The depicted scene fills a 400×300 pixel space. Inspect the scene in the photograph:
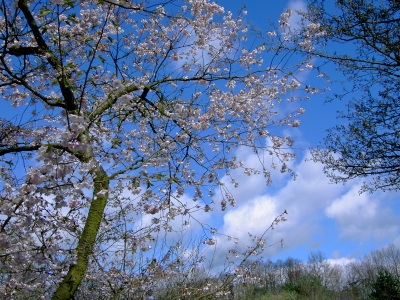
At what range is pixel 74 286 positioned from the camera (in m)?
3.59

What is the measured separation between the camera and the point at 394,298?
50.3ft

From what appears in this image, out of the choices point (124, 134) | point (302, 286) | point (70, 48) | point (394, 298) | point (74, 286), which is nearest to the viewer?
point (74, 286)

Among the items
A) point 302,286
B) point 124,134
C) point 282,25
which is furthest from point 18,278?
point 302,286

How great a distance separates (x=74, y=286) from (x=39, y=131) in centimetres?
208

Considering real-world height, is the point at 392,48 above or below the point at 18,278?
above

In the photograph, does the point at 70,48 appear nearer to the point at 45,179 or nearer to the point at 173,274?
the point at 45,179

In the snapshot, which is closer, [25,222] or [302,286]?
[25,222]

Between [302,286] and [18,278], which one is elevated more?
[302,286]

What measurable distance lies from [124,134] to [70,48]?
4.53ft

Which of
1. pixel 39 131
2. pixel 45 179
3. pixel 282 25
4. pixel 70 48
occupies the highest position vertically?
pixel 282 25

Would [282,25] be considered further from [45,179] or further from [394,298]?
[394,298]

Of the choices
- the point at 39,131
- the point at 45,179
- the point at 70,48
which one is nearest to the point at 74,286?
the point at 45,179

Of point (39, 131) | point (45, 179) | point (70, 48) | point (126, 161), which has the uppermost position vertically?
point (70, 48)

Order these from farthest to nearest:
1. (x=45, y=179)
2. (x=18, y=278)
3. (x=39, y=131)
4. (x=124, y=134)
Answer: (x=124, y=134) → (x=39, y=131) → (x=18, y=278) → (x=45, y=179)
